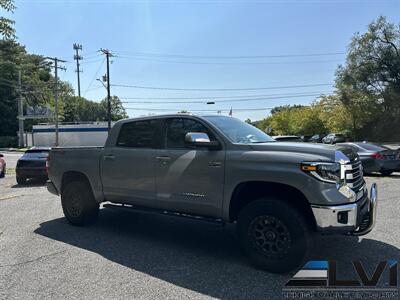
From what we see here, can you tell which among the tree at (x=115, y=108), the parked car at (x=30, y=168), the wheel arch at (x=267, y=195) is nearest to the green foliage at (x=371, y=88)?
the parked car at (x=30, y=168)

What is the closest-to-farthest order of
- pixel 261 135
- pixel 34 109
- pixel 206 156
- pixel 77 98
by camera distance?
pixel 206 156 < pixel 261 135 < pixel 34 109 < pixel 77 98

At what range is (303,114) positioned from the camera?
6519 centimetres

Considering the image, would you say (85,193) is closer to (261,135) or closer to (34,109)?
(261,135)

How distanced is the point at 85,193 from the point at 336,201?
4499 millimetres

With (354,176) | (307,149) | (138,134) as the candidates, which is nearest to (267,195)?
(307,149)

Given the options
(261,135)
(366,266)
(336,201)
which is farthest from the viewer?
(261,135)

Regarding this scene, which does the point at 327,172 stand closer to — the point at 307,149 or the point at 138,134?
the point at 307,149

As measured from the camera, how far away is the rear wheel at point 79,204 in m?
7.06

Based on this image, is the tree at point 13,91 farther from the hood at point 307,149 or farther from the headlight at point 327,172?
the headlight at point 327,172

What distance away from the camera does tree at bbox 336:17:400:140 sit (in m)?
53.0

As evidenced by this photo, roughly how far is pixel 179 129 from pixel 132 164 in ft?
3.24

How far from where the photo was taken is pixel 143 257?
5.41 m

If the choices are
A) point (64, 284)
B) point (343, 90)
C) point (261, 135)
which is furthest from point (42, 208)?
point (343, 90)

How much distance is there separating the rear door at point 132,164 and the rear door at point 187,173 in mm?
207
